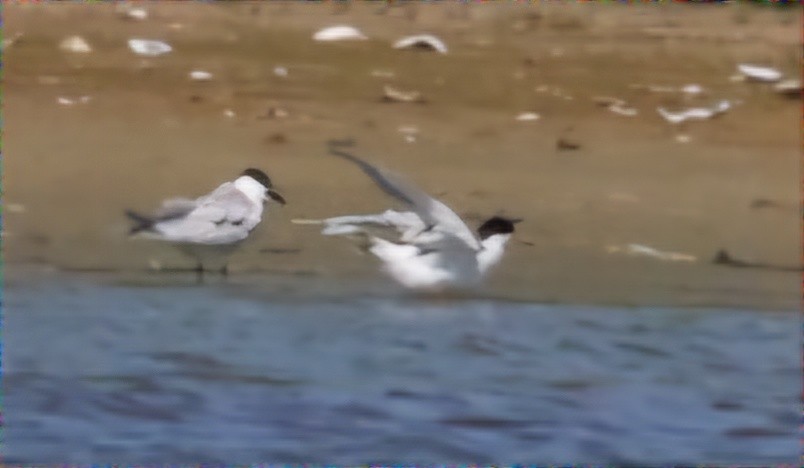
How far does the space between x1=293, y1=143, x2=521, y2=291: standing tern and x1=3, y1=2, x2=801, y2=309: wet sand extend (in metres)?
0.13

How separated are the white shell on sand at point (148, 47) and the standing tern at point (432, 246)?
A: 9.02 ft

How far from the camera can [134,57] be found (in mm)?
9961

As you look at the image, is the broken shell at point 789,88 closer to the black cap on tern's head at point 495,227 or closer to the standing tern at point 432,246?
the black cap on tern's head at point 495,227

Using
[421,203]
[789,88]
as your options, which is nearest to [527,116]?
[789,88]

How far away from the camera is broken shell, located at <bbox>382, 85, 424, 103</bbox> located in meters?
9.67

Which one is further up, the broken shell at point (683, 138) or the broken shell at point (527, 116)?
the broken shell at point (527, 116)

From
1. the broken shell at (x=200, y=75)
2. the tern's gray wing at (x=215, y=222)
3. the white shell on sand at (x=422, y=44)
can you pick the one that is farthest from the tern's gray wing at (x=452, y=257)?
the white shell on sand at (x=422, y=44)

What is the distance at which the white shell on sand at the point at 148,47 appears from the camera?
10.0 m

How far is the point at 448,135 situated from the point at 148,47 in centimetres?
180

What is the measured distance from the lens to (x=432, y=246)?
24.0ft

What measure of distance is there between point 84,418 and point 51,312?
145 cm

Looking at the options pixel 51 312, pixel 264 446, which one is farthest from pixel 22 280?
pixel 264 446

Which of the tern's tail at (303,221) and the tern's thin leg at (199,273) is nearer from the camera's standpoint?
the tern's thin leg at (199,273)

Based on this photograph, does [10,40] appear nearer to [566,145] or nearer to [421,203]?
[566,145]
